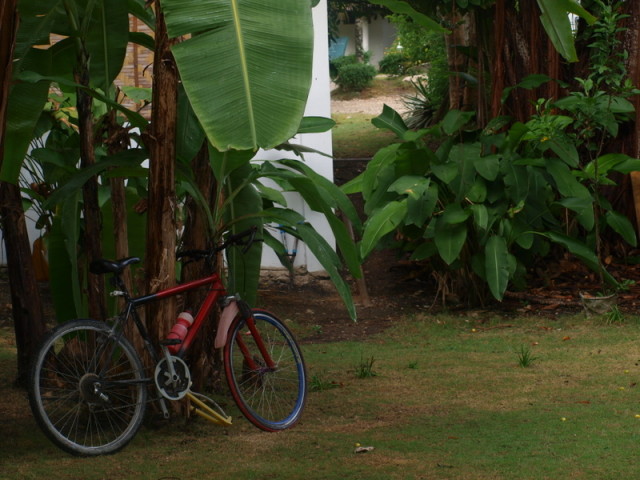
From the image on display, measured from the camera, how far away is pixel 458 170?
7.71m

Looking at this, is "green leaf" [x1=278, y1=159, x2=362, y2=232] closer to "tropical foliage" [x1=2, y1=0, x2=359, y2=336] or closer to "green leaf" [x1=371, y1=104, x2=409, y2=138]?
"tropical foliage" [x1=2, y1=0, x2=359, y2=336]

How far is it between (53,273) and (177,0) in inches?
84.1

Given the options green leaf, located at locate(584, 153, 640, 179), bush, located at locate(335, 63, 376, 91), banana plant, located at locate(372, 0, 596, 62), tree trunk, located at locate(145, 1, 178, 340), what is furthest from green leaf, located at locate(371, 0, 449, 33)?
bush, located at locate(335, 63, 376, 91)

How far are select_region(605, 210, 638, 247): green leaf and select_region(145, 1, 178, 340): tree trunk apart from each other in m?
4.91

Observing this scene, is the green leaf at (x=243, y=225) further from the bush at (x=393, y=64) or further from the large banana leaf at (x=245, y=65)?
the bush at (x=393, y=64)

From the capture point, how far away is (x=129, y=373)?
4.19 meters

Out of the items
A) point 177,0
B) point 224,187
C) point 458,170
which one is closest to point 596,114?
point 458,170

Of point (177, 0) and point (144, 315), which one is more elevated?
point (177, 0)

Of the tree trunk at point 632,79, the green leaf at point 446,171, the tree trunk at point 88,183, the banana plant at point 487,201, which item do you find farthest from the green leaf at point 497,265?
the tree trunk at point 88,183

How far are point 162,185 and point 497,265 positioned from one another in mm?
3727

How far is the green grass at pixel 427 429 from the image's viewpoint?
3.86m

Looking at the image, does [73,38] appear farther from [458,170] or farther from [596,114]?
[596,114]

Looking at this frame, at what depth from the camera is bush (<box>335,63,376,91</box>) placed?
24.4 metres

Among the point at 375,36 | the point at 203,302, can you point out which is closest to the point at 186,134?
the point at 203,302
